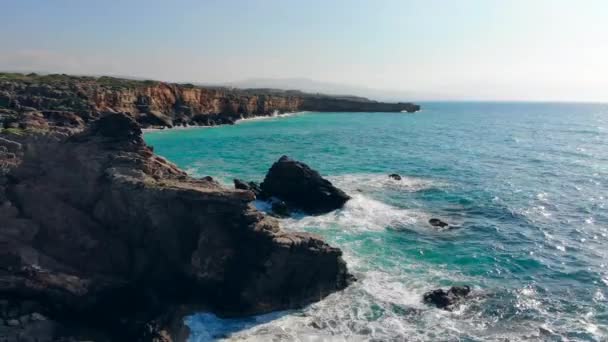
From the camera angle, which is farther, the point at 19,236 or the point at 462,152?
the point at 462,152

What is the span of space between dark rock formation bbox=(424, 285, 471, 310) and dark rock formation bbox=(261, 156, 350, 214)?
49.6 ft

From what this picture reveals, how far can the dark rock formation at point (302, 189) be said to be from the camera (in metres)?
37.2

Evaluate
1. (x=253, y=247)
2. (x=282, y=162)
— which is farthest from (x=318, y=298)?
(x=282, y=162)

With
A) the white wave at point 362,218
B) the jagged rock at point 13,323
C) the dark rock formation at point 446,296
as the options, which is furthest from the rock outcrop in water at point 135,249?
the white wave at point 362,218

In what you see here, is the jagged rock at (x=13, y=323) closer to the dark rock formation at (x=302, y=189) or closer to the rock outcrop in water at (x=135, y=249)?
the rock outcrop in water at (x=135, y=249)

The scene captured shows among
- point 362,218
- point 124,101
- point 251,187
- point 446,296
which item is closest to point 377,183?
point 362,218

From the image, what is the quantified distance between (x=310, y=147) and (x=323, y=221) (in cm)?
4169

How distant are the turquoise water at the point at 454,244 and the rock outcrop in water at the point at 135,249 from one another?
1.50m

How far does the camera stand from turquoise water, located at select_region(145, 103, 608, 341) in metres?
20.0

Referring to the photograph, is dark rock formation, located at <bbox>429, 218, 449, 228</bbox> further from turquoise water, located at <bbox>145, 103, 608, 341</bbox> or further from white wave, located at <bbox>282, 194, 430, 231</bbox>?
white wave, located at <bbox>282, 194, 430, 231</bbox>

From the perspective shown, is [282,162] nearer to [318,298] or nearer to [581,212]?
[318,298]

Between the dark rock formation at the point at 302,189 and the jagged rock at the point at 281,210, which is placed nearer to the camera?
the jagged rock at the point at 281,210

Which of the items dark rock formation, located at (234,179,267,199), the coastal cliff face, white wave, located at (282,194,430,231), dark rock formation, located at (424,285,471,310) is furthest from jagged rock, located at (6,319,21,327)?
dark rock formation, located at (234,179,267,199)

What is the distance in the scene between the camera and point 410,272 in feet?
84.3
